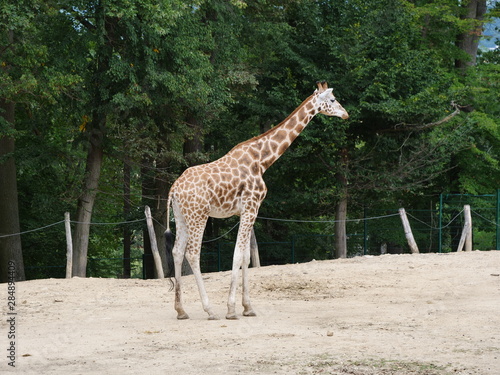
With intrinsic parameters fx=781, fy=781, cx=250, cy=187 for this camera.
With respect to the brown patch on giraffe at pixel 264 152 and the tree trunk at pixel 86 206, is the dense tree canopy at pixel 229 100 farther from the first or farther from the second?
the brown patch on giraffe at pixel 264 152

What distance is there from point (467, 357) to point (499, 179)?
20108mm

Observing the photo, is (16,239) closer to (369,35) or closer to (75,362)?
(369,35)

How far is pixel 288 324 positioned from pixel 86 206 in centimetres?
1111

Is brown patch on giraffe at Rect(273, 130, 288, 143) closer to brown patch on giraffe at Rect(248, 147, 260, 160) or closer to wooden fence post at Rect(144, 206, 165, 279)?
brown patch on giraffe at Rect(248, 147, 260, 160)

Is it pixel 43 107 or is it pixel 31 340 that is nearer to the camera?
pixel 31 340

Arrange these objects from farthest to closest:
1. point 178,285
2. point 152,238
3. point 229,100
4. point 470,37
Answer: point 470,37
point 229,100
point 152,238
point 178,285

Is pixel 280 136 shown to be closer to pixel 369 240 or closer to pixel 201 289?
pixel 201 289

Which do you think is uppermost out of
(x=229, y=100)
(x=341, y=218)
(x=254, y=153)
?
(x=229, y=100)

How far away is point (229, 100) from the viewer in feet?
70.3

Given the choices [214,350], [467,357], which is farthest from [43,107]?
[467,357]

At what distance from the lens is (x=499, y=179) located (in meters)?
27.2

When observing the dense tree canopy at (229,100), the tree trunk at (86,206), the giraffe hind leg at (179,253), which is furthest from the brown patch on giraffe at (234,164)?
the tree trunk at (86,206)

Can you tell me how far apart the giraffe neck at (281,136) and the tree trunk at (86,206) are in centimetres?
913

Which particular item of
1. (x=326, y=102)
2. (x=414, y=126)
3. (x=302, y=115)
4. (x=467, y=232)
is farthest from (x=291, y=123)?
(x=414, y=126)
